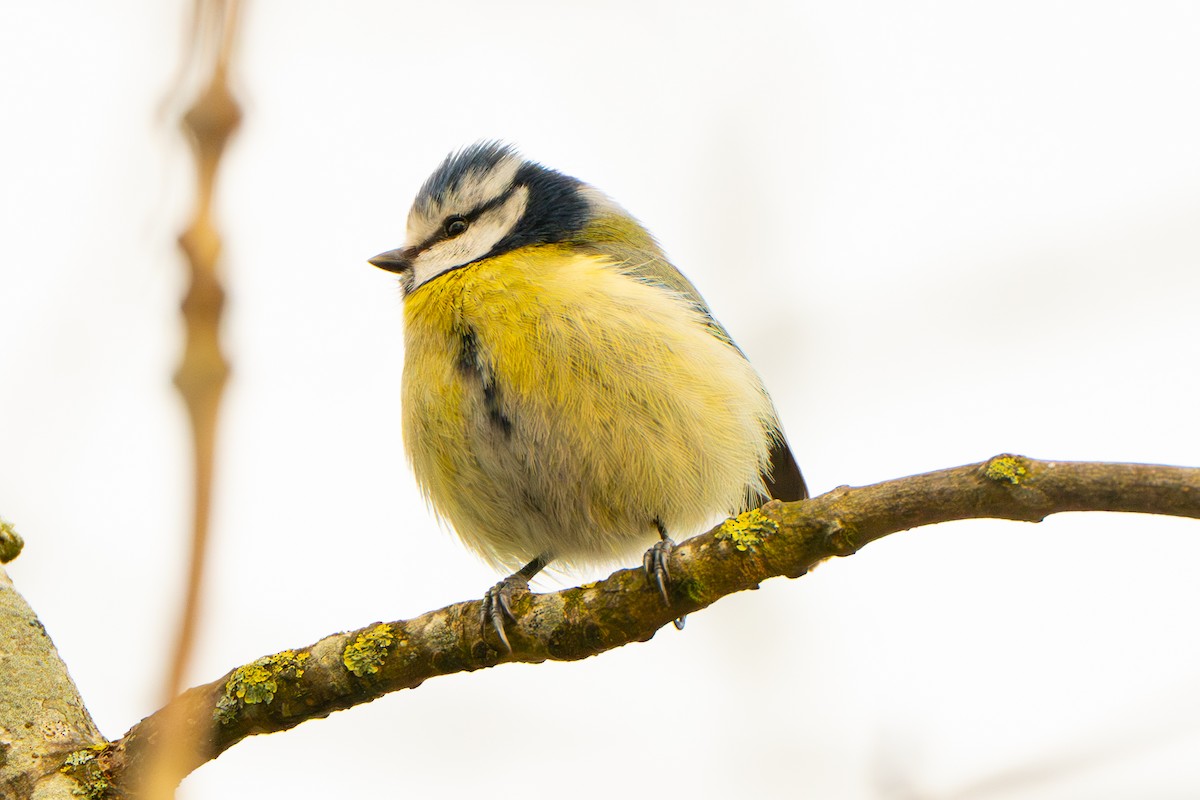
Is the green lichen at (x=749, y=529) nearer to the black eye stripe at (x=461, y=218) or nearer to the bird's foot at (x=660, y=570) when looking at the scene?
the bird's foot at (x=660, y=570)

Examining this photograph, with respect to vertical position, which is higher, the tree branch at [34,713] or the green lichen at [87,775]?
the tree branch at [34,713]

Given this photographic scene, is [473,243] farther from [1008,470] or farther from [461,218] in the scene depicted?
[1008,470]

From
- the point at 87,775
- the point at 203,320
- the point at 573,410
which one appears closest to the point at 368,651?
the point at 87,775

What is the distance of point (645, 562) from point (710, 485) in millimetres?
1070

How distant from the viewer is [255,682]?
8.67ft

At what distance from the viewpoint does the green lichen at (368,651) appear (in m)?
2.71

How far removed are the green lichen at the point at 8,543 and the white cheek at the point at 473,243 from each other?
6.34ft

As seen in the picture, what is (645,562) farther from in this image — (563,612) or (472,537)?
(472,537)

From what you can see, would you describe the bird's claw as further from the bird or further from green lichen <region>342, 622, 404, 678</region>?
the bird

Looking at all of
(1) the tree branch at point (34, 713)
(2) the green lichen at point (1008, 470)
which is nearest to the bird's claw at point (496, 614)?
(1) the tree branch at point (34, 713)

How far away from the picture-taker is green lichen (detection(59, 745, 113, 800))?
2221 mm

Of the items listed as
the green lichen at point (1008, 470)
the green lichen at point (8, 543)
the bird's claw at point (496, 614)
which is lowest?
the bird's claw at point (496, 614)

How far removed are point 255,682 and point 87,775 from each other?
1.50 ft

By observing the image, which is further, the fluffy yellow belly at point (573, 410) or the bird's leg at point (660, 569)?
the fluffy yellow belly at point (573, 410)
